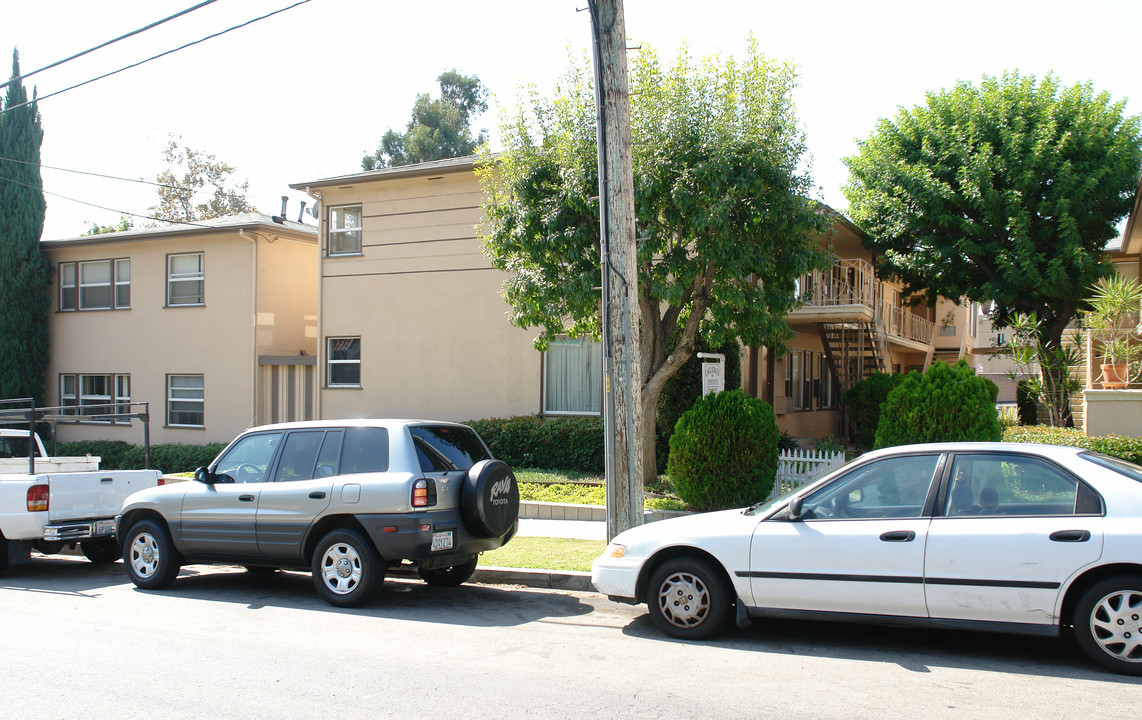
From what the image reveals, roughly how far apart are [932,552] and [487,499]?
3.87m

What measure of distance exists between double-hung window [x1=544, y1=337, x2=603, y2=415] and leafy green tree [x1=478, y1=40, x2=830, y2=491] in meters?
3.62

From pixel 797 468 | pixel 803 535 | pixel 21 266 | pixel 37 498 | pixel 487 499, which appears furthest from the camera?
pixel 21 266

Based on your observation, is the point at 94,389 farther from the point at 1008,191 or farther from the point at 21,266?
the point at 1008,191

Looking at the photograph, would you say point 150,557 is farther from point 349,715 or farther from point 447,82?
point 447,82

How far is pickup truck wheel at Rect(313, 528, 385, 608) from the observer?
7.87 meters

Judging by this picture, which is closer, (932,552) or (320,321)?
(932,552)

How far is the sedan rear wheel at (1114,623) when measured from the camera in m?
5.47

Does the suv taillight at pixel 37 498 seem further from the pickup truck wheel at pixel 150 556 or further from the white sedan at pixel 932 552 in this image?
the white sedan at pixel 932 552

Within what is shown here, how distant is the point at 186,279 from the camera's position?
22219 millimetres

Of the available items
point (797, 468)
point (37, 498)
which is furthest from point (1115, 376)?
point (37, 498)

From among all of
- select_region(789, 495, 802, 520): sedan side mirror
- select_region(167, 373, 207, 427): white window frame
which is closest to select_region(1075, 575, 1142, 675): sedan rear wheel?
select_region(789, 495, 802, 520): sedan side mirror

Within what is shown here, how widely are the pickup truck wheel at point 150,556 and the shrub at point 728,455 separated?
6.86 meters

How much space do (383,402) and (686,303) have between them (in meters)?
8.29

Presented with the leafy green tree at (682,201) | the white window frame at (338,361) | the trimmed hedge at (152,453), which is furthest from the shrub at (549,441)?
the trimmed hedge at (152,453)
